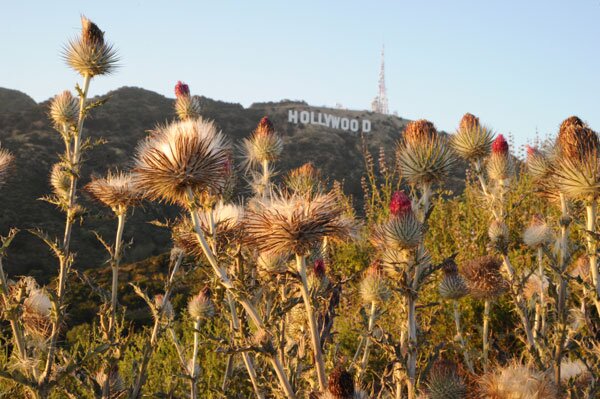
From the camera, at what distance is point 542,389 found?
2.86 meters

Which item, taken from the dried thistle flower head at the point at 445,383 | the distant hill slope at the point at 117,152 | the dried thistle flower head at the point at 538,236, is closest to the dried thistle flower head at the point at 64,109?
the distant hill slope at the point at 117,152

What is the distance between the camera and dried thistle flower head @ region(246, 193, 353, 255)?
3.03 m

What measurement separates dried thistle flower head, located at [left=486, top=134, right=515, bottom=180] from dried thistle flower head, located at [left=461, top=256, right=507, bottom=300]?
1130 mm

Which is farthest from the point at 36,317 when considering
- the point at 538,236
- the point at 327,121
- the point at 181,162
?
the point at 327,121

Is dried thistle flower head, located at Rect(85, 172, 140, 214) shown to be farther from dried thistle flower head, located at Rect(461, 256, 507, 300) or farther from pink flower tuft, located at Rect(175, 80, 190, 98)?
dried thistle flower head, located at Rect(461, 256, 507, 300)

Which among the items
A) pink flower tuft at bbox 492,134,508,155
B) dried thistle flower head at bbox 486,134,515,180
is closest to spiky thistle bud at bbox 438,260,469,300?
dried thistle flower head at bbox 486,134,515,180

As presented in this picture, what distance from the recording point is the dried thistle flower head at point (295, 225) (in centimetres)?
303

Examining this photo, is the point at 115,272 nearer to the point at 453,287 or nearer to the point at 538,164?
the point at 453,287

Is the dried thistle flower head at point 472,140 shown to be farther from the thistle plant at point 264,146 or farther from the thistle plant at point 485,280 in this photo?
the thistle plant at point 264,146

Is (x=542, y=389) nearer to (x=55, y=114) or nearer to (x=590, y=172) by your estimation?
(x=590, y=172)

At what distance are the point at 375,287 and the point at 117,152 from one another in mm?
40673

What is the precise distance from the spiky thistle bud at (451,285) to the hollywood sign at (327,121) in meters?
62.4

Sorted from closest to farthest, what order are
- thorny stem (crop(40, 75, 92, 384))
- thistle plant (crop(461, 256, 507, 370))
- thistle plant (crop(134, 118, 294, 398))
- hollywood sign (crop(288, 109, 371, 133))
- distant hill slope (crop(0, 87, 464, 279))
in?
1. thistle plant (crop(134, 118, 294, 398))
2. thorny stem (crop(40, 75, 92, 384))
3. thistle plant (crop(461, 256, 507, 370))
4. distant hill slope (crop(0, 87, 464, 279))
5. hollywood sign (crop(288, 109, 371, 133))

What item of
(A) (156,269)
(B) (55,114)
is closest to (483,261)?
(B) (55,114)
